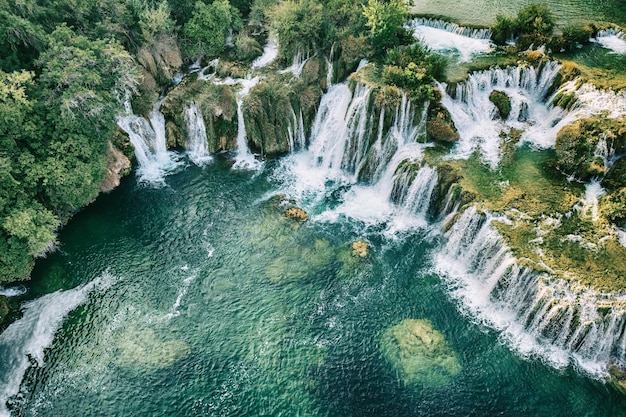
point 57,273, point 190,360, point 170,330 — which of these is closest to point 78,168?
point 57,273

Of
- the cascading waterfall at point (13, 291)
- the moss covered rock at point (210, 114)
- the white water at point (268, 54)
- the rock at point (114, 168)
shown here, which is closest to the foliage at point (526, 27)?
the white water at point (268, 54)

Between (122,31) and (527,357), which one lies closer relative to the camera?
(527,357)

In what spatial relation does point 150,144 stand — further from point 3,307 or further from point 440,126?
point 440,126

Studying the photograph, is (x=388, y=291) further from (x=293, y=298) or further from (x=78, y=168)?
(x=78, y=168)

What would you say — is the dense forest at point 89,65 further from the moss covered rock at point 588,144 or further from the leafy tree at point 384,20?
the moss covered rock at point 588,144

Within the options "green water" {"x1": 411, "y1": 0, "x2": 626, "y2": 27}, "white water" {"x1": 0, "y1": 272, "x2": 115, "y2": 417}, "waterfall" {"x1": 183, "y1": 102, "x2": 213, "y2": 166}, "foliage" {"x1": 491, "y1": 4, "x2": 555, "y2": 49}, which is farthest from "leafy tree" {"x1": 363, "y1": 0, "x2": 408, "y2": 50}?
"white water" {"x1": 0, "y1": 272, "x2": 115, "y2": 417}

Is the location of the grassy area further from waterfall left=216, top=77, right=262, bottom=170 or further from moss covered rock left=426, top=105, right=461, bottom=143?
waterfall left=216, top=77, right=262, bottom=170
